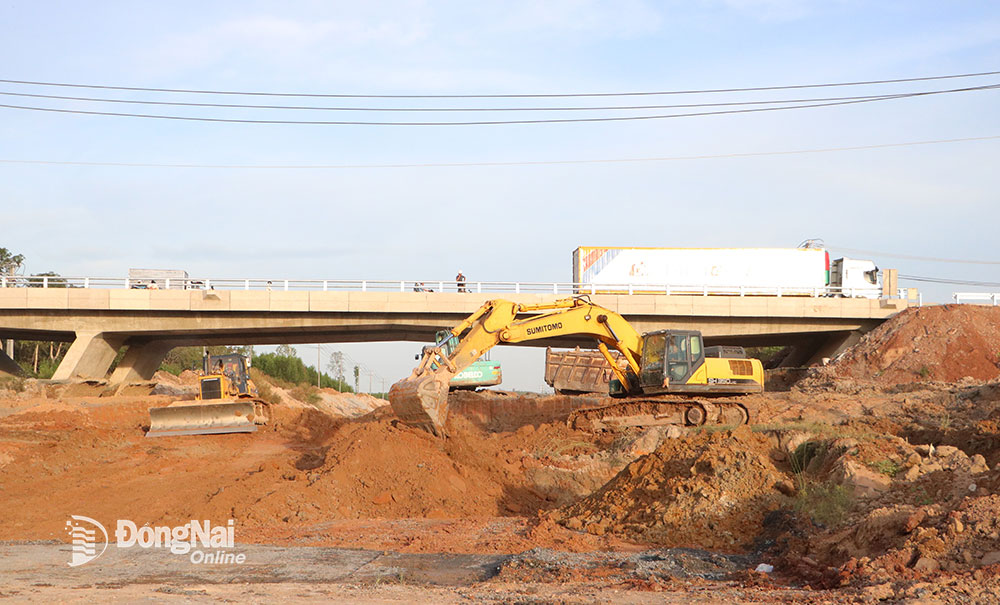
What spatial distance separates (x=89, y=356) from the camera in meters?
37.4

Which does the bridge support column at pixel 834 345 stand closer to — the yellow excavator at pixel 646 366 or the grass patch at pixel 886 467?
the yellow excavator at pixel 646 366

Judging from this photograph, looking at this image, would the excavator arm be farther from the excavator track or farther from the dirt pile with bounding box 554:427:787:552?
the dirt pile with bounding box 554:427:787:552

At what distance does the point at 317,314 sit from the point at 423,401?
828 inches

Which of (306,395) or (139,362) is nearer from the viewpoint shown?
(139,362)

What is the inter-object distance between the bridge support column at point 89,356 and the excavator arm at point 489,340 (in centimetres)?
2281

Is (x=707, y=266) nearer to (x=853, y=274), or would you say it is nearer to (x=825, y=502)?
(x=853, y=274)

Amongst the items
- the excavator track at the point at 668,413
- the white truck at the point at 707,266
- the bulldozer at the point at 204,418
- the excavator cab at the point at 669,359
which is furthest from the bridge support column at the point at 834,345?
the bulldozer at the point at 204,418

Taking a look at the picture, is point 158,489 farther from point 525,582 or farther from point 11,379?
point 11,379

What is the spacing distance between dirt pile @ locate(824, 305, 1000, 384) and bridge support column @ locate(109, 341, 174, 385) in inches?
1179

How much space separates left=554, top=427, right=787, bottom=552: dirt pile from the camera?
464 inches

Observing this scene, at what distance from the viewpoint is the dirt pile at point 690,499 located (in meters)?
11.8

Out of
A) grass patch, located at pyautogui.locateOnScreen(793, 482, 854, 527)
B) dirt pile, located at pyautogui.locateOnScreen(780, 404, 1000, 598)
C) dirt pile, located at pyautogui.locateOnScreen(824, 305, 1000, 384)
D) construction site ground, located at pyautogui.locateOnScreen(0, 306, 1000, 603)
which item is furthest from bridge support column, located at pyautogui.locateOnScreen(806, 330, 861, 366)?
grass patch, located at pyautogui.locateOnScreen(793, 482, 854, 527)

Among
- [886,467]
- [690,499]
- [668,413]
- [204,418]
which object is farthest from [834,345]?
[690,499]

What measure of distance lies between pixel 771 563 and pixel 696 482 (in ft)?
8.08
